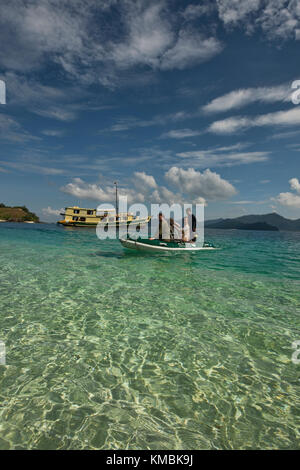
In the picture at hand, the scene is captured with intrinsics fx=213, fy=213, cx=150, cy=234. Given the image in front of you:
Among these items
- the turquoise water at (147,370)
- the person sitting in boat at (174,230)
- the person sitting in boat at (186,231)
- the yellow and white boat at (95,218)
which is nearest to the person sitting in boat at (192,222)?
the person sitting in boat at (186,231)

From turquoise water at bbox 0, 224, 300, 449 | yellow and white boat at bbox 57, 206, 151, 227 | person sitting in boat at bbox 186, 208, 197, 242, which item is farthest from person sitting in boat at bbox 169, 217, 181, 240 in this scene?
yellow and white boat at bbox 57, 206, 151, 227

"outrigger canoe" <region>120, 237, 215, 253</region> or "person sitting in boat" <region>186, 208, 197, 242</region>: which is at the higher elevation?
"person sitting in boat" <region>186, 208, 197, 242</region>

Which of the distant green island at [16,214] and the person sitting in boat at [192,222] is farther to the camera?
the distant green island at [16,214]

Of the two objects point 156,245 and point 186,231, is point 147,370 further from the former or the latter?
point 186,231

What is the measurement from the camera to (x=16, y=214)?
443 ft

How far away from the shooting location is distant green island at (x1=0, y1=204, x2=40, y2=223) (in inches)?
5127

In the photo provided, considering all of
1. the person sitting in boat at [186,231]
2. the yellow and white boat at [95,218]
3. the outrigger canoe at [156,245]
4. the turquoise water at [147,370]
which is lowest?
the turquoise water at [147,370]

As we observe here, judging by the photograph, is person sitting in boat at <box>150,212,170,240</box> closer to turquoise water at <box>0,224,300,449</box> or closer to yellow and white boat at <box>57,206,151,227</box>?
turquoise water at <box>0,224,300,449</box>

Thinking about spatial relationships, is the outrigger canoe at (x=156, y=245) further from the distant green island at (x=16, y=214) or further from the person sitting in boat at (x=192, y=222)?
the distant green island at (x=16, y=214)

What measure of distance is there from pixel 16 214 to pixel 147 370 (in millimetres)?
156374

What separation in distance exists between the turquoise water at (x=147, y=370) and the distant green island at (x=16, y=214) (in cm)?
14445

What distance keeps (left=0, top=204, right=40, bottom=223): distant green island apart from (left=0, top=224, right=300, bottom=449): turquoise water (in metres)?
144

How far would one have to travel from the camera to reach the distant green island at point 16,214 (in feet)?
427
